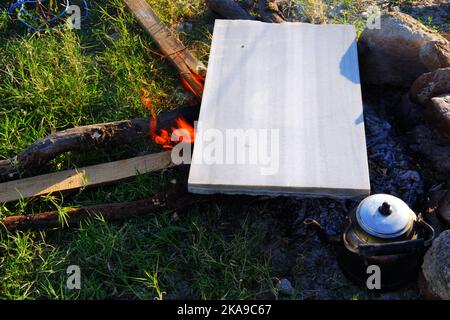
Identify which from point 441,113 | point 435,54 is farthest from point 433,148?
point 435,54

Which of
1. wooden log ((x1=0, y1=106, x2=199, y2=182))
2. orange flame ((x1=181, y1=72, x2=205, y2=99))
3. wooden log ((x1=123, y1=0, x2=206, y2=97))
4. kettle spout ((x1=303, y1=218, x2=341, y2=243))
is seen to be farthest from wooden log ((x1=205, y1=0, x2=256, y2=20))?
kettle spout ((x1=303, y1=218, x2=341, y2=243))

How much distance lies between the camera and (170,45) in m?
4.31

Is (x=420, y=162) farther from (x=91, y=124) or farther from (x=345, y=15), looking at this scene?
(x=91, y=124)

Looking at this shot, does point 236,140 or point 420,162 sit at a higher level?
point 236,140

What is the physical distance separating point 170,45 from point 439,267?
2864 mm

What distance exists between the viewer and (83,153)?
3.66 metres

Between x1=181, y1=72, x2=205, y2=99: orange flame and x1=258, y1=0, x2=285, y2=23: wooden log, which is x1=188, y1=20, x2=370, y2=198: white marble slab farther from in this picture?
x1=258, y1=0, x2=285, y2=23: wooden log

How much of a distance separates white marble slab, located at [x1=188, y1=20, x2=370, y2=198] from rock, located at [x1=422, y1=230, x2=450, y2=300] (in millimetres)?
486

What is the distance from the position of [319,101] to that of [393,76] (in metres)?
0.75

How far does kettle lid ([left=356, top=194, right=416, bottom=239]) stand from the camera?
254cm

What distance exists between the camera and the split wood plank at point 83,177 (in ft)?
11.1
